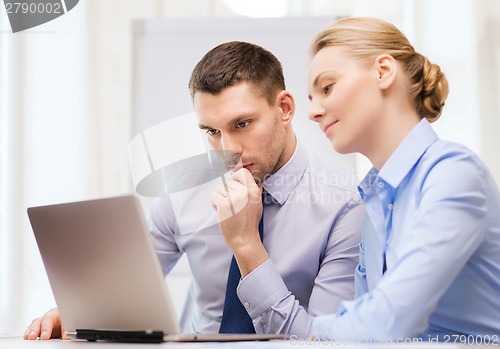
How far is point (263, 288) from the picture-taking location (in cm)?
136

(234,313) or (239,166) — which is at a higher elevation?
(239,166)

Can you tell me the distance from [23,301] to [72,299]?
1450 millimetres

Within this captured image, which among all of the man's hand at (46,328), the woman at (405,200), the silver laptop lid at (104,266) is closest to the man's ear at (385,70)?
the woman at (405,200)

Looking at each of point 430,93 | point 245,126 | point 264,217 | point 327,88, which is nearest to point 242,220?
point 264,217

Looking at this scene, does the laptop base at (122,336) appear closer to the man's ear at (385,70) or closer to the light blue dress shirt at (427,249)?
the light blue dress shirt at (427,249)

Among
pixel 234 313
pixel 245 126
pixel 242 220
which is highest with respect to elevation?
pixel 245 126

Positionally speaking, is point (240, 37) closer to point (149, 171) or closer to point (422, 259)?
point (149, 171)

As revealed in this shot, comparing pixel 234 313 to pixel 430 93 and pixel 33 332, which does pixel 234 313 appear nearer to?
pixel 33 332

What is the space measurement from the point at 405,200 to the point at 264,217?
530 millimetres

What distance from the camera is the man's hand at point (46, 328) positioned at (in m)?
Answer: 1.28

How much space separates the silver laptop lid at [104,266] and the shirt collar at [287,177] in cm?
62

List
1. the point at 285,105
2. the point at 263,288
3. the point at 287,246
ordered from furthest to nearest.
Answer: the point at 285,105 < the point at 287,246 < the point at 263,288

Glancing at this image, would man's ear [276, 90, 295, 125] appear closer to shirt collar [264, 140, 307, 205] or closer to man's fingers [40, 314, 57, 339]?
shirt collar [264, 140, 307, 205]

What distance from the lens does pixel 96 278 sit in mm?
1031
